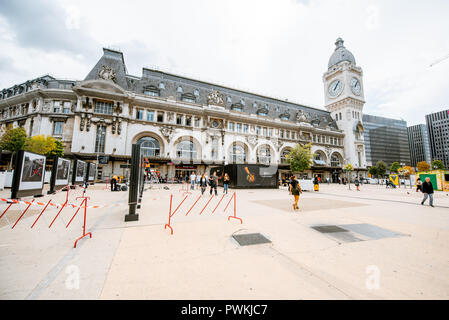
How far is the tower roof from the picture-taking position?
5806cm

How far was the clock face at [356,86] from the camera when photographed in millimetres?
54406

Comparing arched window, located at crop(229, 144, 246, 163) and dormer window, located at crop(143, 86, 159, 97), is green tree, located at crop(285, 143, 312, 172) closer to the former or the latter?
arched window, located at crop(229, 144, 246, 163)

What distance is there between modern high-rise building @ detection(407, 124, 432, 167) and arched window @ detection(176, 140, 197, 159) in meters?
133

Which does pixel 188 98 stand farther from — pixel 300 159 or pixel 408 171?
pixel 408 171

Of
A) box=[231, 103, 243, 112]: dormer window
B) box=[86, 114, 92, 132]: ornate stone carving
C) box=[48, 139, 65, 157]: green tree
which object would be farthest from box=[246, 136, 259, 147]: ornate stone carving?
box=[48, 139, 65, 157]: green tree

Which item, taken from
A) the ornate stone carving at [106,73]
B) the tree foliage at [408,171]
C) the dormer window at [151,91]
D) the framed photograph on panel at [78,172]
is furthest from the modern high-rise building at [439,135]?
the framed photograph on panel at [78,172]

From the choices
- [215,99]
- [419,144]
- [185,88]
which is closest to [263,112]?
[215,99]

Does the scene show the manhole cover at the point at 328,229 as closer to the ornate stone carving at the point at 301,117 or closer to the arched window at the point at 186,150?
the arched window at the point at 186,150

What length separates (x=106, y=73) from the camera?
2992cm

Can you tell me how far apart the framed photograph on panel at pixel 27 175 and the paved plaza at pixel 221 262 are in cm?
483

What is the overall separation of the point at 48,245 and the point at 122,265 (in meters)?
2.25
